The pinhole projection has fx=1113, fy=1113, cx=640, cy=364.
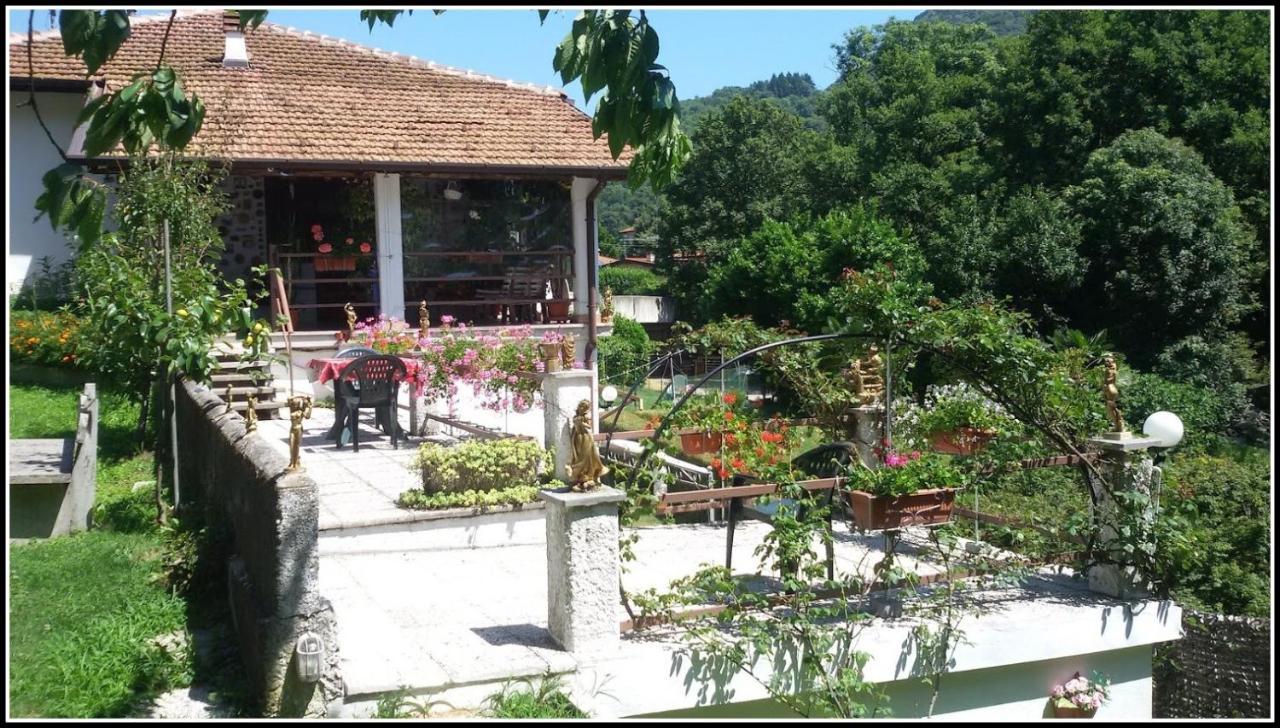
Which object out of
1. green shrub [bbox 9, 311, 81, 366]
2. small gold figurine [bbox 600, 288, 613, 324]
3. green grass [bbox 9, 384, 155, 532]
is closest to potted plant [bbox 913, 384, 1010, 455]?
green grass [bbox 9, 384, 155, 532]

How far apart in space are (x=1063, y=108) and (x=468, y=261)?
17.1 m

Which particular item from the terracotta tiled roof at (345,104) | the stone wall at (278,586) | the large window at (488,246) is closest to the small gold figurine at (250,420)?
the stone wall at (278,586)

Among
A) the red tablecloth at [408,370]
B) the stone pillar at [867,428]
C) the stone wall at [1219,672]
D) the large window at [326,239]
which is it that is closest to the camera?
the stone wall at [1219,672]

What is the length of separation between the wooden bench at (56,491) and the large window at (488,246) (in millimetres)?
8904

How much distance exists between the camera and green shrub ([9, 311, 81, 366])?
13.4 m

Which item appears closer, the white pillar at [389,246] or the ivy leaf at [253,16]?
the ivy leaf at [253,16]

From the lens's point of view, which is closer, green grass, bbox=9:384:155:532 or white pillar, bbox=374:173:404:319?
green grass, bbox=9:384:155:532

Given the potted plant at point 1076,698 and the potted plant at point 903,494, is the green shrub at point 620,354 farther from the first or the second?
the potted plant at point 1076,698

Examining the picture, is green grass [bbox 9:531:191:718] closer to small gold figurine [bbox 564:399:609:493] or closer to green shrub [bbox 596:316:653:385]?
small gold figurine [bbox 564:399:609:493]

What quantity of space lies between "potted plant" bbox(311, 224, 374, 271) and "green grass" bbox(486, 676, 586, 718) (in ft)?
40.7

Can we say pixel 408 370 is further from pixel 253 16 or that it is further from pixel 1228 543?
pixel 1228 543

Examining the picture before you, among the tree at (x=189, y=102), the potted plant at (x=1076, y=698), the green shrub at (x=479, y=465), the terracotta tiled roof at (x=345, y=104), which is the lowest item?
the potted plant at (x=1076, y=698)

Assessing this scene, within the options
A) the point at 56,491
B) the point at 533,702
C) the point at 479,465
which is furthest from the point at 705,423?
the point at 56,491

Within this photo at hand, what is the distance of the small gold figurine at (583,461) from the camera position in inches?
203
